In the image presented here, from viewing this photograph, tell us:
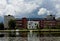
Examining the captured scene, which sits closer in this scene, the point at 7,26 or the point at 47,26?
the point at 7,26

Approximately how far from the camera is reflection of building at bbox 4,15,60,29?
4253 cm

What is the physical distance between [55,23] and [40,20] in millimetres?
3703

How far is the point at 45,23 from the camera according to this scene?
44.5m

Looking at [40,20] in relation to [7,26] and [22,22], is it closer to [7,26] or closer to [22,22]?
[22,22]

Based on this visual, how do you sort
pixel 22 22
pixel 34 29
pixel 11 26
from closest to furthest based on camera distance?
1. pixel 11 26
2. pixel 34 29
3. pixel 22 22

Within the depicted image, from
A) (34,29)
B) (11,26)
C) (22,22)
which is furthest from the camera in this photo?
(22,22)

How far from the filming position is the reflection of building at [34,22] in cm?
4253

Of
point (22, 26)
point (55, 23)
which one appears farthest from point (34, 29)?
point (55, 23)

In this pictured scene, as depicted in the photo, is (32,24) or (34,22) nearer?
(32,24)

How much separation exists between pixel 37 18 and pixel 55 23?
15.2 ft

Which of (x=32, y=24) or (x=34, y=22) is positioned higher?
(x=34, y=22)

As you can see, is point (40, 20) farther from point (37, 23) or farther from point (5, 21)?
point (5, 21)

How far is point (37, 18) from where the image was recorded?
46.1 m

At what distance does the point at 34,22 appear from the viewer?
45156 mm
